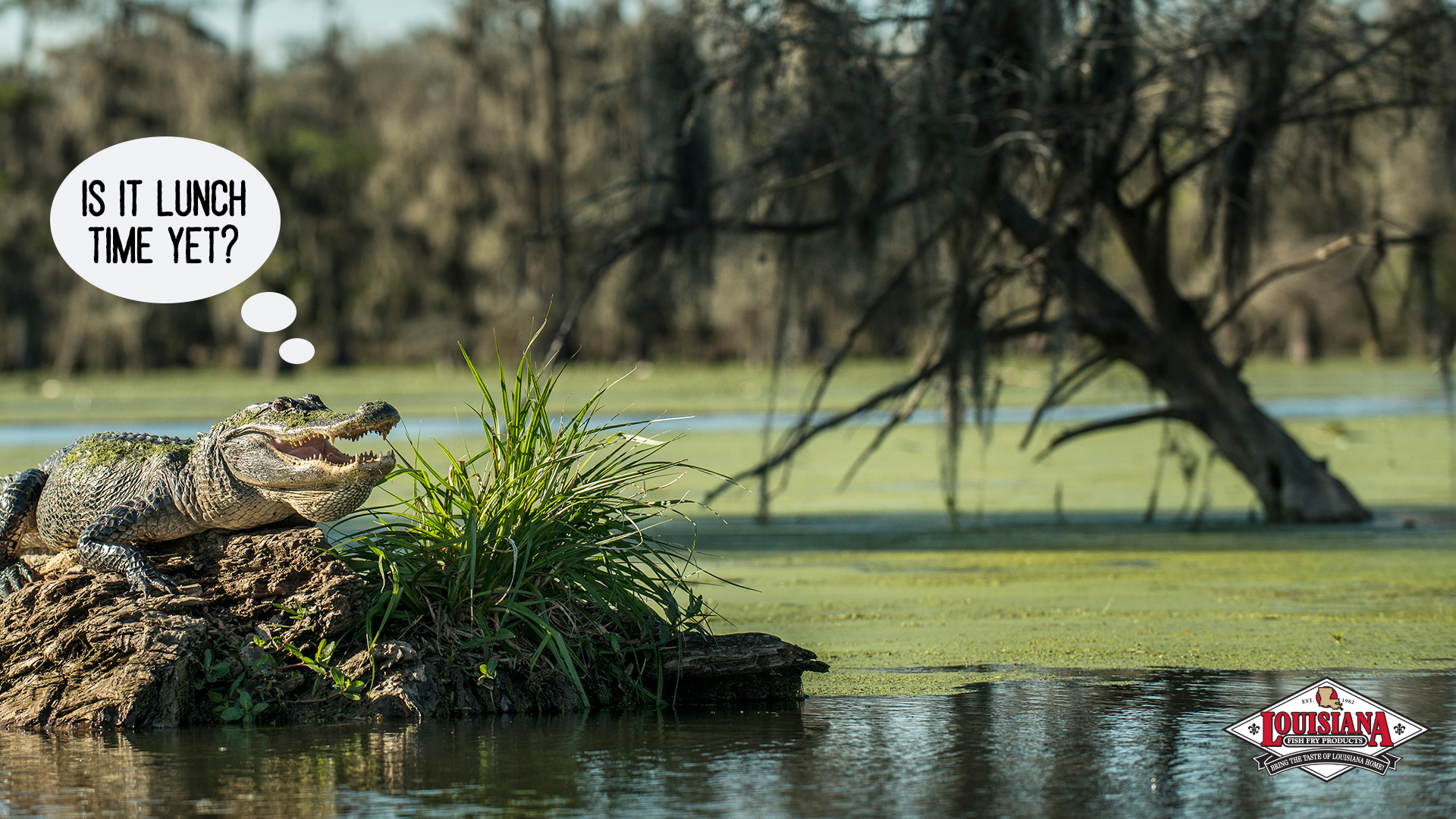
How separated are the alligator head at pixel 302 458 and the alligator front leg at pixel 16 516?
920mm

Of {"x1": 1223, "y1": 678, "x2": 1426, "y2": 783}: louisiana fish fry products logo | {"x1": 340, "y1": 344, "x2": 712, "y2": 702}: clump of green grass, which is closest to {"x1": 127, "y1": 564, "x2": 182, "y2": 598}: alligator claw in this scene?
{"x1": 340, "y1": 344, "x2": 712, "y2": 702}: clump of green grass

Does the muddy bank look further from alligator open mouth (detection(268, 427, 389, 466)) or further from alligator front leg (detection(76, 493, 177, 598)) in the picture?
alligator open mouth (detection(268, 427, 389, 466))

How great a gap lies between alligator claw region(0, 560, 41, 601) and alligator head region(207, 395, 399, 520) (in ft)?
3.05

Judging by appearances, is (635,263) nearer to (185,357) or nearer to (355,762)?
(355,762)

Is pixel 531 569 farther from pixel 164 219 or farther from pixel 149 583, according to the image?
pixel 164 219

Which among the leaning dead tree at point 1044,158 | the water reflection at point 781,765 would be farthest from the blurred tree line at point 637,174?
the water reflection at point 781,765

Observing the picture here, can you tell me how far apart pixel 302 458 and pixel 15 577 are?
50.7 inches

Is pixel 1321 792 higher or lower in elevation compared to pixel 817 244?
lower

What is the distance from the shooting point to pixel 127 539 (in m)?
5.62

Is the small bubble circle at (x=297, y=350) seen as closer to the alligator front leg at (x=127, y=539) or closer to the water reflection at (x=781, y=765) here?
the alligator front leg at (x=127, y=539)

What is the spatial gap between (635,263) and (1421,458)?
955 cm

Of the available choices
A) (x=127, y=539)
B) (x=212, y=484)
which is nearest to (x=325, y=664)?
(x=212, y=484)

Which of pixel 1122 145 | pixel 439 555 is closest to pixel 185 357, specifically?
pixel 1122 145

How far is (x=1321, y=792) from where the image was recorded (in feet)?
13.8
